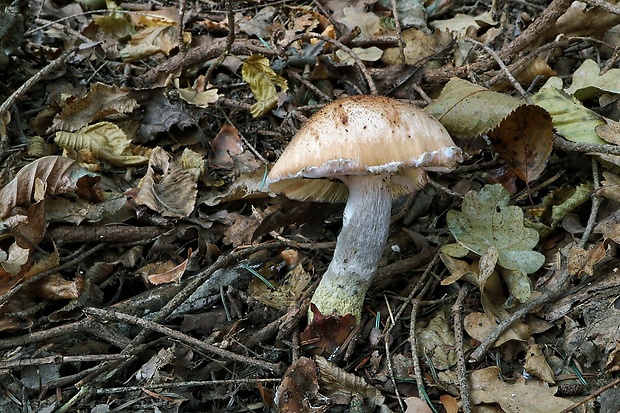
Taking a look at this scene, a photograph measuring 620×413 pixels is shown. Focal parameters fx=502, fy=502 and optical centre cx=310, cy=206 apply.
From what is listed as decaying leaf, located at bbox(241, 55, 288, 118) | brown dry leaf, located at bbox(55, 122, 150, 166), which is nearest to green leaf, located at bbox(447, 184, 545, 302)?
decaying leaf, located at bbox(241, 55, 288, 118)

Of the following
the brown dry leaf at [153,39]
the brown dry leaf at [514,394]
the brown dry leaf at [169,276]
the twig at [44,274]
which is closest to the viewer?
the brown dry leaf at [514,394]

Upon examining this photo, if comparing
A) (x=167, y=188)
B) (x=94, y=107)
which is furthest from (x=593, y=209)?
(x=94, y=107)

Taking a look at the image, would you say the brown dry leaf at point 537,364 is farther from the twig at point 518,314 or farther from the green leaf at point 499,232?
the green leaf at point 499,232

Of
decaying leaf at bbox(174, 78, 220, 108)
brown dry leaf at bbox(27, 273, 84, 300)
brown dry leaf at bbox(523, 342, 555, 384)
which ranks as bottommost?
brown dry leaf at bbox(27, 273, 84, 300)

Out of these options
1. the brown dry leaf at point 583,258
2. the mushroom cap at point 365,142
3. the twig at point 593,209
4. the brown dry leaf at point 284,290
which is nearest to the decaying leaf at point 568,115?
the twig at point 593,209

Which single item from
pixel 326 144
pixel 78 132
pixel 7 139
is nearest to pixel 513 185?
pixel 326 144

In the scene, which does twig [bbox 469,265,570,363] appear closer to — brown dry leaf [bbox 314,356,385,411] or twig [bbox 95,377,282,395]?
brown dry leaf [bbox 314,356,385,411]

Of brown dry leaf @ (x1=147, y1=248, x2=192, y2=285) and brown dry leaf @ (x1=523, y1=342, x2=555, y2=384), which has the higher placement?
brown dry leaf @ (x1=523, y1=342, x2=555, y2=384)
